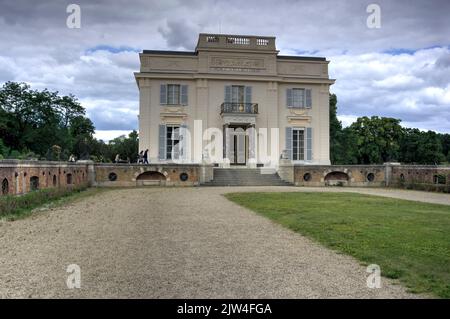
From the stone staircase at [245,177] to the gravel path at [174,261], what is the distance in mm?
15127

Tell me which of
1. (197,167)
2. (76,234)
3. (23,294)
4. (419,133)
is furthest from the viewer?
(419,133)

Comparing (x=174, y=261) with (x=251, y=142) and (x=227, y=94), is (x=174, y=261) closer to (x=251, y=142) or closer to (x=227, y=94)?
(x=251, y=142)

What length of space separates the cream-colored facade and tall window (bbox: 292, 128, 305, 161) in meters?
0.07

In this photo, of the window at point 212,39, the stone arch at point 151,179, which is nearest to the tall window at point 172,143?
the stone arch at point 151,179

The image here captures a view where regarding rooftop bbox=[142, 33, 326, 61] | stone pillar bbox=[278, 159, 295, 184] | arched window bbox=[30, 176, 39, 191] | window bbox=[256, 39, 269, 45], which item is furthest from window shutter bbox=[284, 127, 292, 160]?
arched window bbox=[30, 176, 39, 191]

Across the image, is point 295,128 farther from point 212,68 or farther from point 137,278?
point 137,278

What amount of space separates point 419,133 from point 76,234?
169 ft

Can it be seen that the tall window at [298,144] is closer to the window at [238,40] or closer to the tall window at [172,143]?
the window at [238,40]

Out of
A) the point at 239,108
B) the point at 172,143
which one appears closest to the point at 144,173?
the point at 172,143

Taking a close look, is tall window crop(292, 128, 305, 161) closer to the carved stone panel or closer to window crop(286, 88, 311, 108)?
window crop(286, 88, 311, 108)

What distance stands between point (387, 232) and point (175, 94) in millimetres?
23064

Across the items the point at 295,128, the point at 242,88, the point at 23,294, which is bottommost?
the point at 23,294

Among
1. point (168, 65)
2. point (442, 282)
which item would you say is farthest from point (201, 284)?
point (168, 65)

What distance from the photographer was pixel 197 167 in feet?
84.2
